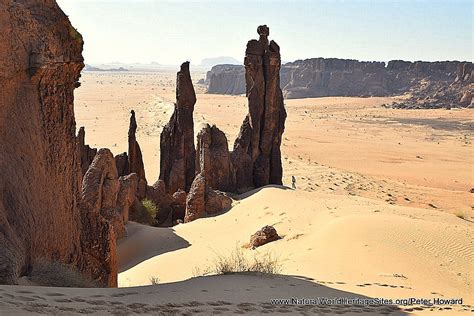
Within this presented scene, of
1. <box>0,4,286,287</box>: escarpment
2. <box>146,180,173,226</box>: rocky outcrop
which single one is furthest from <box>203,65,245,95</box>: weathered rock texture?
<box>0,4,286,287</box>: escarpment

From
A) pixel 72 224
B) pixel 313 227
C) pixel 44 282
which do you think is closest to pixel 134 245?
pixel 313 227

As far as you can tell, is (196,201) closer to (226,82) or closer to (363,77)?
(363,77)

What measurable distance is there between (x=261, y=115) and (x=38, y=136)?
587 inches

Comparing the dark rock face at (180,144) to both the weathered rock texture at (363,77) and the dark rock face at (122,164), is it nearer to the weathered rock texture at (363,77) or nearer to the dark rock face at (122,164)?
the dark rock face at (122,164)

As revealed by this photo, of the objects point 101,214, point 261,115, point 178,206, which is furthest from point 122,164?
point 101,214

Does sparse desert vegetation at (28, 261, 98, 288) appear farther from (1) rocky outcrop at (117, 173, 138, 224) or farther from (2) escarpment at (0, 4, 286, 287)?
(1) rocky outcrop at (117, 173, 138, 224)

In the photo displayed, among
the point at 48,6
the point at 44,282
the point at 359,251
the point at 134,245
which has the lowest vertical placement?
the point at 134,245

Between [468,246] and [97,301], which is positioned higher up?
[97,301]

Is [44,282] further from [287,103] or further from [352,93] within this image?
[352,93]

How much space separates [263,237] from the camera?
13.3m

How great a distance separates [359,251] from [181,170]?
35.3ft

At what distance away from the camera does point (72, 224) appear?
8.29m

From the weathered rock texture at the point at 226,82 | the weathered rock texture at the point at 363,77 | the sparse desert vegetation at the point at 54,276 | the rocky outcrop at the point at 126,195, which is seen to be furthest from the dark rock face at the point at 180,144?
the weathered rock texture at the point at 226,82

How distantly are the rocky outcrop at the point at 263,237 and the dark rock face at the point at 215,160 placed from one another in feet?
20.7
